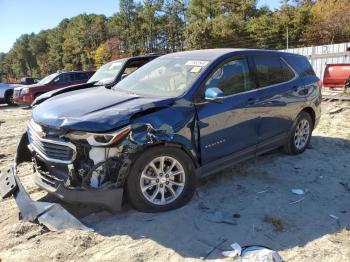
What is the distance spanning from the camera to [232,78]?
16.3 ft

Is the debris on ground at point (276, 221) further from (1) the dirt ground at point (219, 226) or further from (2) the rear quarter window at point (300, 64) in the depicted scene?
(2) the rear quarter window at point (300, 64)

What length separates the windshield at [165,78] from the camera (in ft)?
15.2

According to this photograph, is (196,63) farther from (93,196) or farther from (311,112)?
(311,112)

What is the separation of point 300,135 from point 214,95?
2.55m

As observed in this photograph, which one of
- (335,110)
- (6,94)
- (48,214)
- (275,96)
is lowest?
(335,110)

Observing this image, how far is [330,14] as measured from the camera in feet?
103

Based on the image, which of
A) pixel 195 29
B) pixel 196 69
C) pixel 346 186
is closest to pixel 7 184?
pixel 196 69

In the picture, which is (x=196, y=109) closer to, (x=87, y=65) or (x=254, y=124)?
(x=254, y=124)

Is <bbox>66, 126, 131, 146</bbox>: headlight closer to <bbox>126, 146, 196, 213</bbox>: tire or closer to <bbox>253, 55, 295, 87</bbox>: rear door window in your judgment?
<bbox>126, 146, 196, 213</bbox>: tire

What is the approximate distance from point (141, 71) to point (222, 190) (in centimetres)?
201

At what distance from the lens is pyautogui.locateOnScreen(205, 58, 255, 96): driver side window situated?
4.73 metres

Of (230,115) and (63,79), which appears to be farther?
(63,79)

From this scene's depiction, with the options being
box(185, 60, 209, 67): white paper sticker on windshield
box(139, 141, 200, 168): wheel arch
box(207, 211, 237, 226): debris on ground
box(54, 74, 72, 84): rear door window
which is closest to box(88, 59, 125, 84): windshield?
box(185, 60, 209, 67): white paper sticker on windshield

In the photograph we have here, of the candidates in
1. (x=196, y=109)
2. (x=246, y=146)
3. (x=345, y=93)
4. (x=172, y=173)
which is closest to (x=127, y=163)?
(x=172, y=173)
